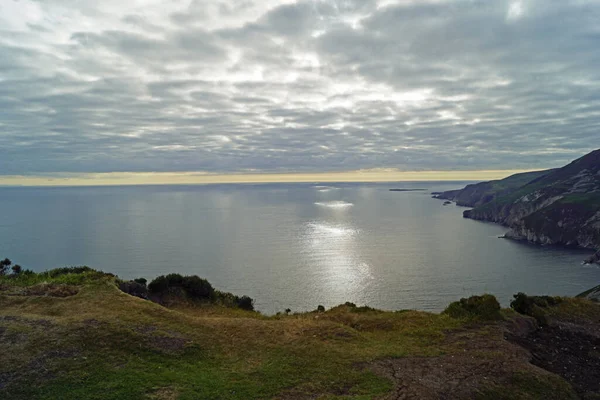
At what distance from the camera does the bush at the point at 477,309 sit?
82.5 ft

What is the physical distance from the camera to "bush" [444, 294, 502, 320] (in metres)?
25.2

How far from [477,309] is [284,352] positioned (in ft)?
47.4

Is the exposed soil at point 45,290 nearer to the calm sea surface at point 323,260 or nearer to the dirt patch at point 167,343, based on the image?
the dirt patch at point 167,343

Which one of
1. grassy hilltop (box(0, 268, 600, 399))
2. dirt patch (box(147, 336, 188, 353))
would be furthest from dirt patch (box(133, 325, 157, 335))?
dirt patch (box(147, 336, 188, 353))

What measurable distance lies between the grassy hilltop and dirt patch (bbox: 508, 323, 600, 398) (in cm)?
9

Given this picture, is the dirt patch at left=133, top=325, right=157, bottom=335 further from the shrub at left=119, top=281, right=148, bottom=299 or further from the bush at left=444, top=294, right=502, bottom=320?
the bush at left=444, top=294, right=502, bottom=320

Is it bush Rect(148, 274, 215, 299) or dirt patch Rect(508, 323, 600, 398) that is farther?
bush Rect(148, 274, 215, 299)

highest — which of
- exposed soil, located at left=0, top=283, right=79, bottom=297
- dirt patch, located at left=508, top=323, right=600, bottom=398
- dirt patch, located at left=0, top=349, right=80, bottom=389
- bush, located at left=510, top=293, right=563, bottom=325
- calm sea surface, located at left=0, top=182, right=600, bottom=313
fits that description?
exposed soil, located at left=0, top=283, right=79, bottom=297

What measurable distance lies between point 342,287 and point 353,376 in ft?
263

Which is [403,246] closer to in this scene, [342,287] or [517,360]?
[342,287]

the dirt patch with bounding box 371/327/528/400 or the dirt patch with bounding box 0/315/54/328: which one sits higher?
the dirt patch with bounding box 0/315/54/328

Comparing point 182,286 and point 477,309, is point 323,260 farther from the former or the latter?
point 477,309

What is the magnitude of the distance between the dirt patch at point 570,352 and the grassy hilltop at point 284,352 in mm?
95

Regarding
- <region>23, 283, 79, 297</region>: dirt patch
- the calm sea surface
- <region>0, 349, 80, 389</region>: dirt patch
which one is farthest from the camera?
the calm sea surface
